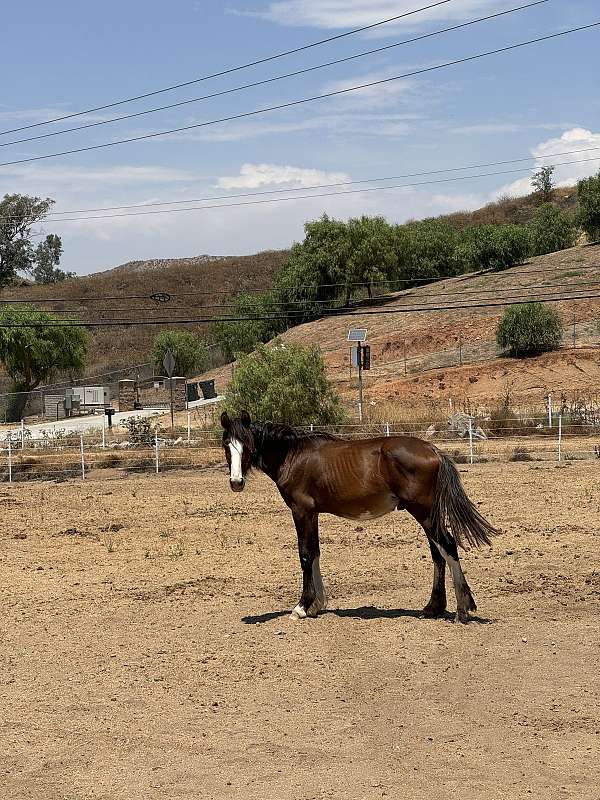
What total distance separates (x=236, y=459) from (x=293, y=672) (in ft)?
8.26

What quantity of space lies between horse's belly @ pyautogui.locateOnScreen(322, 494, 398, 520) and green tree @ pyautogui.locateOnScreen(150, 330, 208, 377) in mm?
53009

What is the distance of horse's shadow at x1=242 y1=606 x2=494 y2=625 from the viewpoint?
10.2 m

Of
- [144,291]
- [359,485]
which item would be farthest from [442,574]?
[144,291]

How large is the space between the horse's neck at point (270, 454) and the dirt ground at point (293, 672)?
160 centimetres

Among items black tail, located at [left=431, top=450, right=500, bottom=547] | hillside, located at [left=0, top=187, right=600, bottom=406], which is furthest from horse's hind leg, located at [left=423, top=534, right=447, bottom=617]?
hillside, located at [left=0, top=187, right=600, bottom=406]

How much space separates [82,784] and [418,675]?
122 inches

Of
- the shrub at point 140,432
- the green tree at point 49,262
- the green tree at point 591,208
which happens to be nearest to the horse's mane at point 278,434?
the shrub at point 140,432

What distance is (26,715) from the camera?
315 inches

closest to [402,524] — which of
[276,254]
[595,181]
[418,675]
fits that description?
[418,675]

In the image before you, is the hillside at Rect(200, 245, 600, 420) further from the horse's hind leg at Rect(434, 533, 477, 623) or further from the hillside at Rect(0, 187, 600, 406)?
the horse's hind leg at Rect(434, 533, 477, 623)

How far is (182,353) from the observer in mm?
63750

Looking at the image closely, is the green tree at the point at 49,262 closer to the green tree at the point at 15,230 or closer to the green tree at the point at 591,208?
the green tree at the point at 15,230

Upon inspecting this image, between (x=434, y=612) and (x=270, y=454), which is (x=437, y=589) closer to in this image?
(x=434, y=612)

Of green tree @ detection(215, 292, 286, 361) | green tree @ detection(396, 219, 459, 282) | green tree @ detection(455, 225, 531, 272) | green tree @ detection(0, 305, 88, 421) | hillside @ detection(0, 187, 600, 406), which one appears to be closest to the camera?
hillside @ detection(0, 187, 600, 406)
